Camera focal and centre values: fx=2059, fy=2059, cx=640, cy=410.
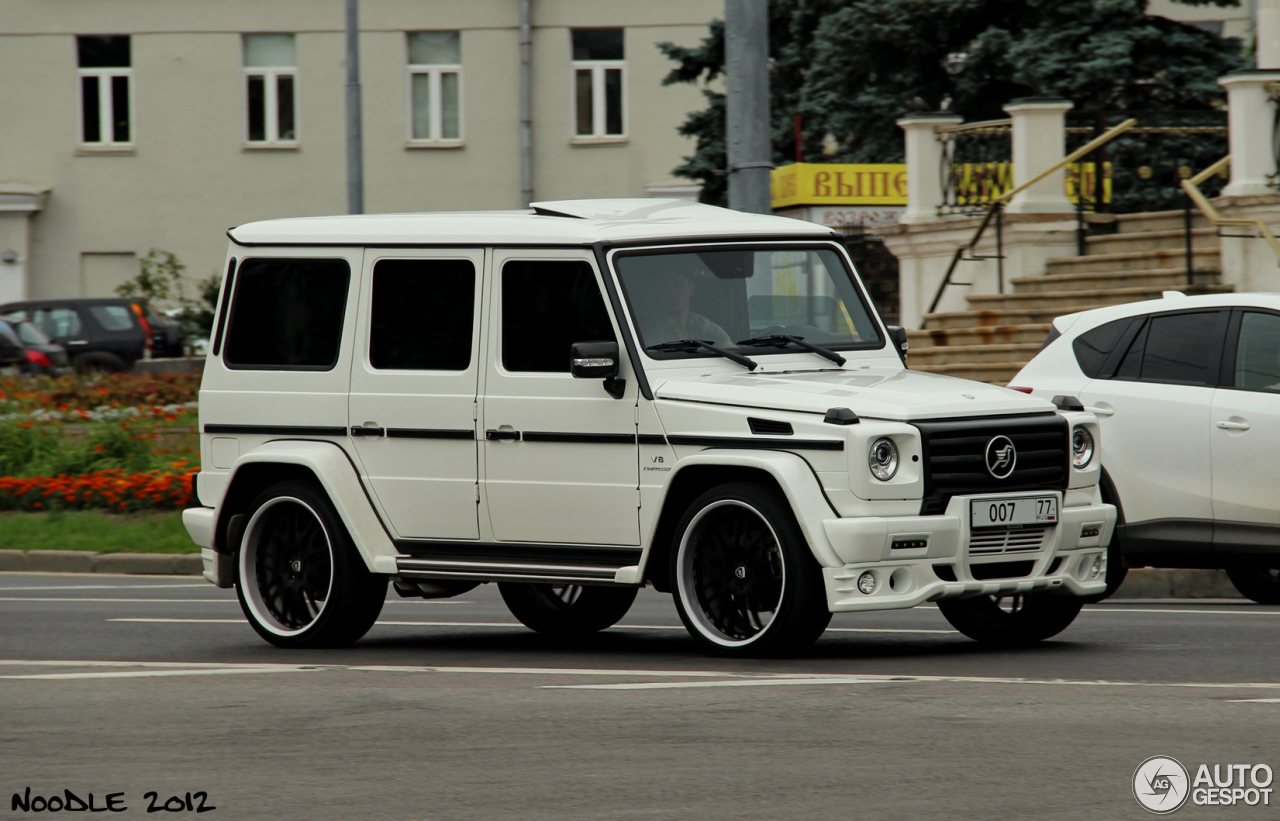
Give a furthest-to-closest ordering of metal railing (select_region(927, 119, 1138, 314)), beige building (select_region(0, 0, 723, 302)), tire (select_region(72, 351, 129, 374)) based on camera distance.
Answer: beige building (select_region(0, 0, 723, 302))
tire (select_region(72, 351, 129, 374))
metal railing (select_region(927, 119, 1138, 314))

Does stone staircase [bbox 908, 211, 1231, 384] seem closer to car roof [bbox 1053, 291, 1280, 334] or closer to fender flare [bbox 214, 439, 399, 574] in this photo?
car roof [bbox 1053, 291, 1280, 334]

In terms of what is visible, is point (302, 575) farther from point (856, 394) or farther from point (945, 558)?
point (945, 558)

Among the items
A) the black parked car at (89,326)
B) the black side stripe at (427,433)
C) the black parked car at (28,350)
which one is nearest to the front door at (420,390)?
the black side stripe at (427,433)

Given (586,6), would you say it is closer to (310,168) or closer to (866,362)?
(310,168)

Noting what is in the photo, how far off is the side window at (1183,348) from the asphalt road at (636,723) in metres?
1.35

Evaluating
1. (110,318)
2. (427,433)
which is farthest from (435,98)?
(427,433)

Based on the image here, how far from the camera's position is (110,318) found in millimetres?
36438

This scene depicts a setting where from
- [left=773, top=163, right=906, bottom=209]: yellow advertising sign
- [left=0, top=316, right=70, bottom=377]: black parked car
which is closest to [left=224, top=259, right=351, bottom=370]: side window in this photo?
[left=773, top=163, right=906, bottom=209]: yellow advertising sign

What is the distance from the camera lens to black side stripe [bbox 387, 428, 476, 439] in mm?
9211

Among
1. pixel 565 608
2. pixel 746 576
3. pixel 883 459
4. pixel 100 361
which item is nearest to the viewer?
pixel 883 459

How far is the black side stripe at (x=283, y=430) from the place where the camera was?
9.59 m

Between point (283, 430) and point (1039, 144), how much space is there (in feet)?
47.9

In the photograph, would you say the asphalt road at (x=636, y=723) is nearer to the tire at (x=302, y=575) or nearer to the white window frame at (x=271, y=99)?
the tire at (x=302, y=575)

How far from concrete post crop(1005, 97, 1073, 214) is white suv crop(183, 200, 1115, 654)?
43.5 ft
